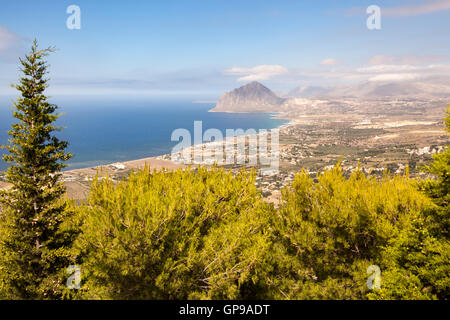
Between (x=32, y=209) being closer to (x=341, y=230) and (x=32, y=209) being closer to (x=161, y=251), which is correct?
(x=161, y=251)

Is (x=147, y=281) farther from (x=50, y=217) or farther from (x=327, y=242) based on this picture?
(x=327, y=242)

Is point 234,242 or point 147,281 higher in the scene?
point 234,242

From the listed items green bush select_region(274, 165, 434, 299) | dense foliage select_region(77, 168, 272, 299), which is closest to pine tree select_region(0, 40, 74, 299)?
dense foliage select_region(77, 168, 272, 299)

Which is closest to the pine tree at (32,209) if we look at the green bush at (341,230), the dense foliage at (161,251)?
the dense foliage at (161,251)

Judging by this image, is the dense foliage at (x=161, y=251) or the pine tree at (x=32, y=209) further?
the pine tree at (x=32, y=209)

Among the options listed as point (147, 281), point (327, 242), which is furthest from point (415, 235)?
point (147, 281)

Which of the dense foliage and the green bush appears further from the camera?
the green bush

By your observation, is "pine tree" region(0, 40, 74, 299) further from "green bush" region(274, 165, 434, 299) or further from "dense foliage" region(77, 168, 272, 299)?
"green bush" region(274, 165, 434, 299)

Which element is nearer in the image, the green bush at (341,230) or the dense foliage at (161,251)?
the dense foliage at (161,251)

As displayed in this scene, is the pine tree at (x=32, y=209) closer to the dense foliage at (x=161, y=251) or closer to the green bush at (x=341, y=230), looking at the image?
the dense foliage at (x=161, y=251)
